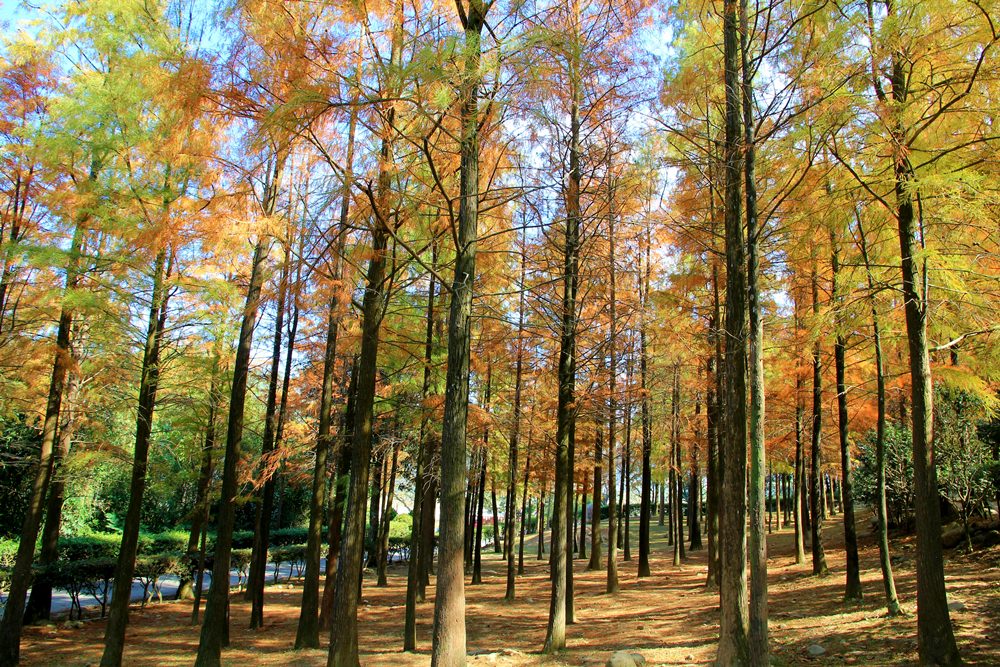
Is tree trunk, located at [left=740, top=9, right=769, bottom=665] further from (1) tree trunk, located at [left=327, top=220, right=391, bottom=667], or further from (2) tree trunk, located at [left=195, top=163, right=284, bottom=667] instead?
(2) tree trunk, located at [left=195, top=163, right=284, bottom=667]

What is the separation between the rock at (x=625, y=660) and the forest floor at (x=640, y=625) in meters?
0.40

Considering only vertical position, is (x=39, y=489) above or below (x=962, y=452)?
below

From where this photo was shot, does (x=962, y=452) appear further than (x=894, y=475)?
No

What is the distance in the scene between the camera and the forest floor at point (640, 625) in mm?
7891

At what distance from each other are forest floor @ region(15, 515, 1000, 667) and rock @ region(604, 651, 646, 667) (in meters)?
0.40

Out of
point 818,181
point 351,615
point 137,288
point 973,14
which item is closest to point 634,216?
point 818,181

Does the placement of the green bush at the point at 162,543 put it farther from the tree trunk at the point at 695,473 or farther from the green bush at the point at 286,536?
the tree trunk at the point at 695,473

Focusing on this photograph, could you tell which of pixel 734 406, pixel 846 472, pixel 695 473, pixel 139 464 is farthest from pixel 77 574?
pixel 695 473

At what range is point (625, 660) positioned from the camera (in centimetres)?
752

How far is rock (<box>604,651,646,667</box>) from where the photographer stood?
7453 millimetres

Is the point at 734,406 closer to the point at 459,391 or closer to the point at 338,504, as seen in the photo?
the point at 459,391

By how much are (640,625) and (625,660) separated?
412 centimetres

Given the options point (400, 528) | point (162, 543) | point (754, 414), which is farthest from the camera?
point (400, 528)

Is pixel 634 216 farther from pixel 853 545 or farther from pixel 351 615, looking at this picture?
pixel 351 615
